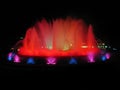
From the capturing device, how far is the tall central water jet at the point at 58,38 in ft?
76.4

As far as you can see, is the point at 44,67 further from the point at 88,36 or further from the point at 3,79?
the point at 88,36

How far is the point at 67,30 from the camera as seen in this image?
24469 mm

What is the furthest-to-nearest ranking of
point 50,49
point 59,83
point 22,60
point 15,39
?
point 15,39 < point 50,49 < point 22,60 < point 59,83

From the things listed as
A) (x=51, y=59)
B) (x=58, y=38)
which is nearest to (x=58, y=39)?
(x=58, y=38)

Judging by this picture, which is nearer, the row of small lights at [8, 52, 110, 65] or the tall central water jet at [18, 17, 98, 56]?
the row of small lights at [8, 52, 110, 65]

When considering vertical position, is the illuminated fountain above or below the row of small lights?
above

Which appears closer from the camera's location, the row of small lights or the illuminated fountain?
the row of small lights

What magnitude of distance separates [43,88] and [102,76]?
14.3 feet

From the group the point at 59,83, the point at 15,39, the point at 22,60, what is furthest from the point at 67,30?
the point at 15,39

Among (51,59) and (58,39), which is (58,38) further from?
(51,59)

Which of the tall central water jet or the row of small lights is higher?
the tall central water jet

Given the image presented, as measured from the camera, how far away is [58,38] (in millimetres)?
23797

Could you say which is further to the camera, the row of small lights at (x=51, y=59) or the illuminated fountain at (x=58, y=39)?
the illuminated fountain at (x=58, y=39)

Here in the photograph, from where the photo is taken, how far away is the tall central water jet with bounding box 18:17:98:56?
2330cm
